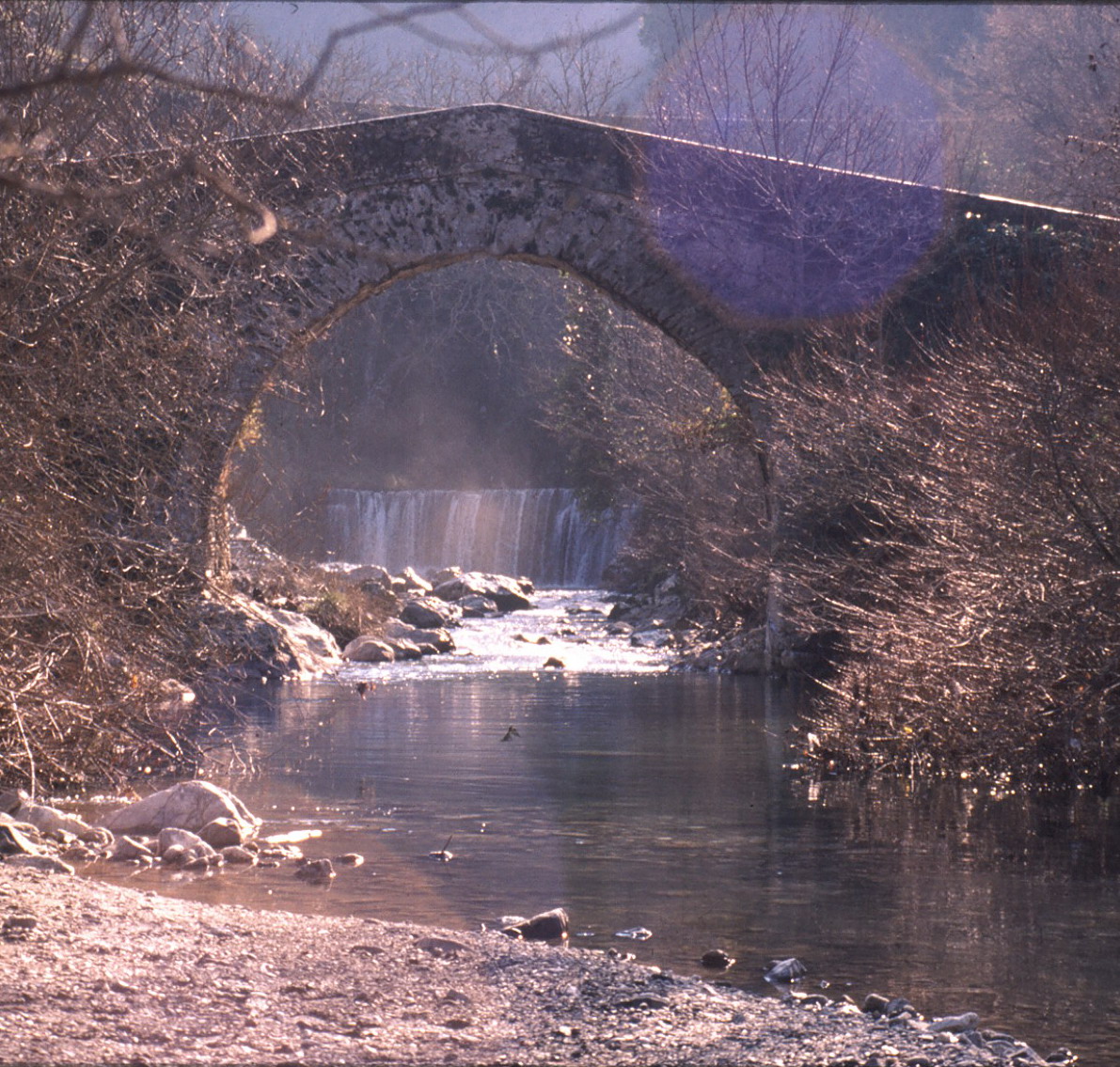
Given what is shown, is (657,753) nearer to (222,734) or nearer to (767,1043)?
(222,734)

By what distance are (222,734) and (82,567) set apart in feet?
7.31

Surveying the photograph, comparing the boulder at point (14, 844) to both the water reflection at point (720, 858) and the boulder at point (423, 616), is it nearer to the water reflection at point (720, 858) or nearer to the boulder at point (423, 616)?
the water reflection at point (720, 858)

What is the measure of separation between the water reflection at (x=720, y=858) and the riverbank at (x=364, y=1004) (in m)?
0.30

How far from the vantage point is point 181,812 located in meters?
5.48

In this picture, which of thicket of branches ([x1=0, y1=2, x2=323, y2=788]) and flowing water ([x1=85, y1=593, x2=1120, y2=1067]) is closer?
flowing water ([x1=85, y1=593, x2=1120, y2=1067])

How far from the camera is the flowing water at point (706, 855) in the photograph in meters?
3.96

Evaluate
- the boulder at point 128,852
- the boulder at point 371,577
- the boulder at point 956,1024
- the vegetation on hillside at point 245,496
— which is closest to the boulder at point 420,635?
the boulder at point 371,577

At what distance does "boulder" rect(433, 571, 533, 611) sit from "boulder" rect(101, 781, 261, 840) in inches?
660

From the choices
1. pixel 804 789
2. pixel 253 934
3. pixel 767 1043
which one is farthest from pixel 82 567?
pixel 767 1043

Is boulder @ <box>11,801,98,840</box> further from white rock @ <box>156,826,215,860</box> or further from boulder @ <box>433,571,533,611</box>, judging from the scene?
boulder @ <box>433,571,533,611</box>

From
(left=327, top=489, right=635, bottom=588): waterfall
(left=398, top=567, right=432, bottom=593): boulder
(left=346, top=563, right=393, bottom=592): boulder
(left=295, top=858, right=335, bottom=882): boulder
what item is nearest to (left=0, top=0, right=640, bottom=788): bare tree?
(left=295, top=858, right=335, bottom=882): boulder

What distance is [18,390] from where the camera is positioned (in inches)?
225

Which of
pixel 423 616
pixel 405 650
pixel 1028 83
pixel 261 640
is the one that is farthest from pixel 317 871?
pixel 1028 83

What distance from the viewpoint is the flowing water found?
396 cm
